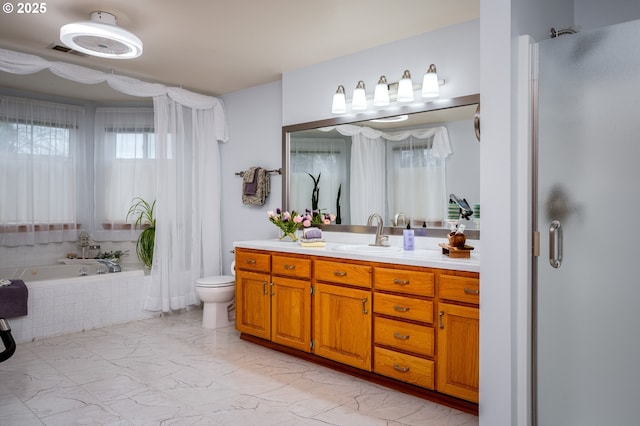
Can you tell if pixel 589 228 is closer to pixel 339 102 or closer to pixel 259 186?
pixel 339 102

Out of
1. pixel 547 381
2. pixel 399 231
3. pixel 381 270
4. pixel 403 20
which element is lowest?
pixel 547 381

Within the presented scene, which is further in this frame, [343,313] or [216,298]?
[216,298]

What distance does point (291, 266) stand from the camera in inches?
129

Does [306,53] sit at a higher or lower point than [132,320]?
higher

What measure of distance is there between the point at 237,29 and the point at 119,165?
2.97 meters

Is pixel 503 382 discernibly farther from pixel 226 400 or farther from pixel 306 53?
pixel 306 53

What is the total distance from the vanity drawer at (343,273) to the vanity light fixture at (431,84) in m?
1.30

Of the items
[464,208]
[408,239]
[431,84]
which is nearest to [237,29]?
[431,84]

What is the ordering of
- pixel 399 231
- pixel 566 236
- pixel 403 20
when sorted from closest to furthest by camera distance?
1. pixel 566 236
2. pixel 403 20
3. pixel 399 231

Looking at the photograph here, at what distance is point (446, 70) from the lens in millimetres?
3059

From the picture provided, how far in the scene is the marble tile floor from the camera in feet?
7.75

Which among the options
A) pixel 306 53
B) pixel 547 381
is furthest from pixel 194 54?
pixel 547 381

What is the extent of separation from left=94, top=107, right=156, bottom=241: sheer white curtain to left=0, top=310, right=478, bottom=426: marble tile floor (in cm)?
189

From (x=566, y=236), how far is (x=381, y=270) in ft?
3.67
